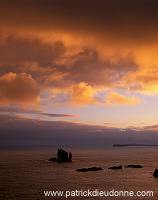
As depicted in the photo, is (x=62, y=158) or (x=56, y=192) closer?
(x=56, y=192)

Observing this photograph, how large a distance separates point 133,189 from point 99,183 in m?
12.8

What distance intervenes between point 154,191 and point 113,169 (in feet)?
171

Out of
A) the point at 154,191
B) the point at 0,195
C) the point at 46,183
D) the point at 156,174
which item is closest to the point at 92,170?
the point at 156,174

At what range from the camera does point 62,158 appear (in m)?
173

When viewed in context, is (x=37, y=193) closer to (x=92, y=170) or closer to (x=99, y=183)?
(x=99, y=183)

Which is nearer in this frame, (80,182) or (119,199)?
(119,199)

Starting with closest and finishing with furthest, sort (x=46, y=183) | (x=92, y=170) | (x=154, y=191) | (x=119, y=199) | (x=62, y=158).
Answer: (x=119, y=199), (x=154, y=191), (x=46, y=183), (x=92, y=170), (x=62, y=158)

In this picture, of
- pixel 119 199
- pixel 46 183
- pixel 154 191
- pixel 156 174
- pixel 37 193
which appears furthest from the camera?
pixel 156 174

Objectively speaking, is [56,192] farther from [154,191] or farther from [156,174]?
[156,174]

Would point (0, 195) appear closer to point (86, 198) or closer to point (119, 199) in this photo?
point (86, 198)

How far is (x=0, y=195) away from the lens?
61.8 m

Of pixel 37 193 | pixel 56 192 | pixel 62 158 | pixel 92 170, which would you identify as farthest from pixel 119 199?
pixel 62 158

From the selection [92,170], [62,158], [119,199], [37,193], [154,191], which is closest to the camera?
[119,199]

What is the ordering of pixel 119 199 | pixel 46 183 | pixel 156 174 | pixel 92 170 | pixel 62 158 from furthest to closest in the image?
pixel 62 158, pixel 92 170, pixel 156 174, pixel 46 183, pixel 119 199
